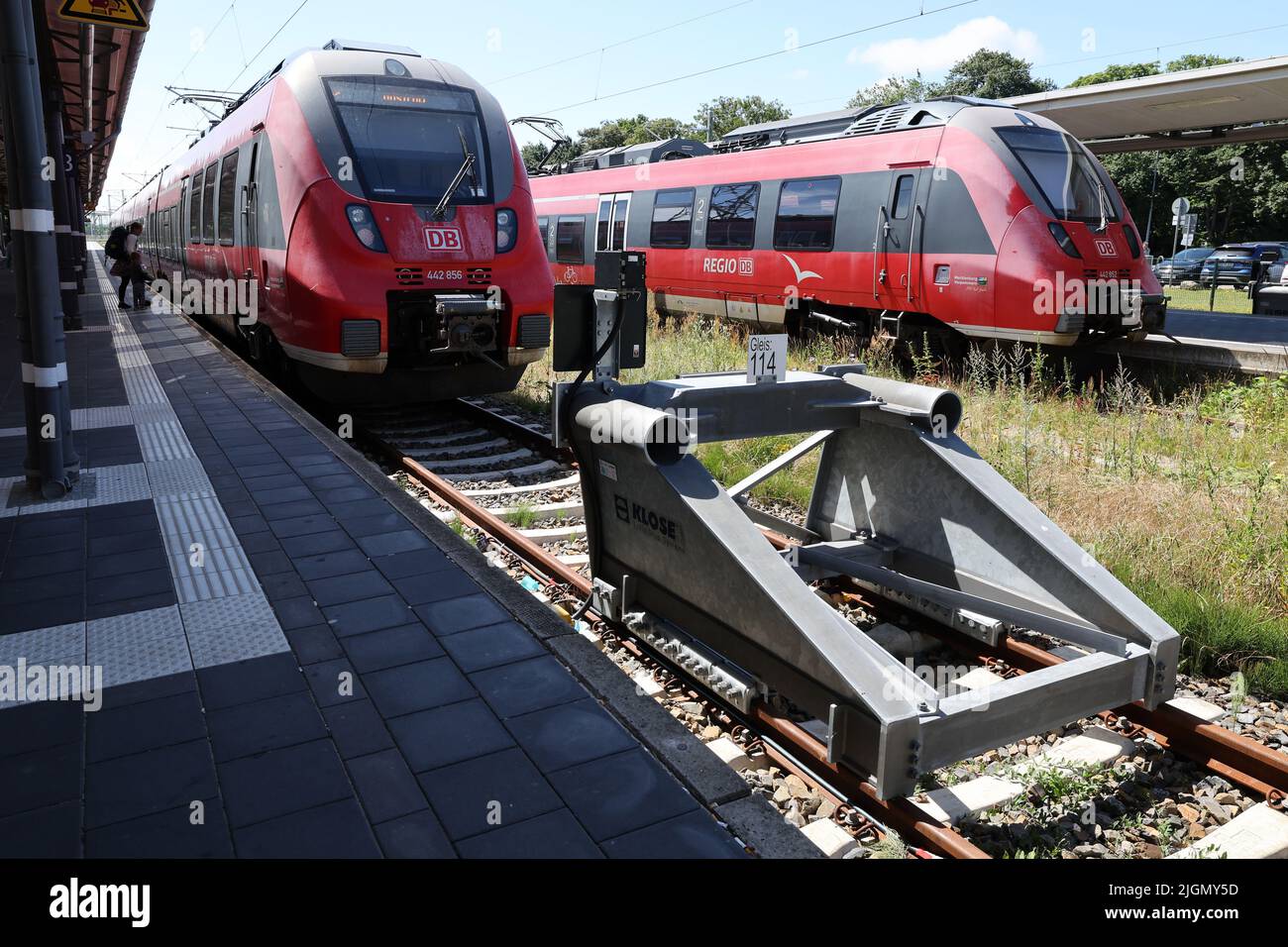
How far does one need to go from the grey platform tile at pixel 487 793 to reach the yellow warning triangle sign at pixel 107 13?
8307mm

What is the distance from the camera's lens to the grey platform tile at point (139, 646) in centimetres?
388

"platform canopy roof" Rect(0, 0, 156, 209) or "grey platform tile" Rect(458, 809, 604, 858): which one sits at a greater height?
"platform canopy roof" Rect(0, 0, 156, 209)

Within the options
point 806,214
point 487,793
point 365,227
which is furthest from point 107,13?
point 487,793

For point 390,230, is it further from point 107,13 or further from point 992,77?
point 992,77

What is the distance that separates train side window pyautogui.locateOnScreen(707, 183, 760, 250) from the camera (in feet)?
46.0

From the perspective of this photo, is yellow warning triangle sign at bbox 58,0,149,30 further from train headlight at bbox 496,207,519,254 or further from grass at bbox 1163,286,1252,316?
grass at bbox 1163,286,1252,316

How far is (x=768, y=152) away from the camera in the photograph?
45.4ft

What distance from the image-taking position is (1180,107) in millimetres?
16281

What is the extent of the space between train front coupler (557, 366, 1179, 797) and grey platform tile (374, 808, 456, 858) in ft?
4.41

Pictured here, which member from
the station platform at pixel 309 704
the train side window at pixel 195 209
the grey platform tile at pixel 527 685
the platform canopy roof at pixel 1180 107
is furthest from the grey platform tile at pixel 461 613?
the platform canopy roof at pixel 1180 107

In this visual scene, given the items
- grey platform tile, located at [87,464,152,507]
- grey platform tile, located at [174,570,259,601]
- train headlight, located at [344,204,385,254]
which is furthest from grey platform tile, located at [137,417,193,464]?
grey platform tile, located at [174,570,259,601]
